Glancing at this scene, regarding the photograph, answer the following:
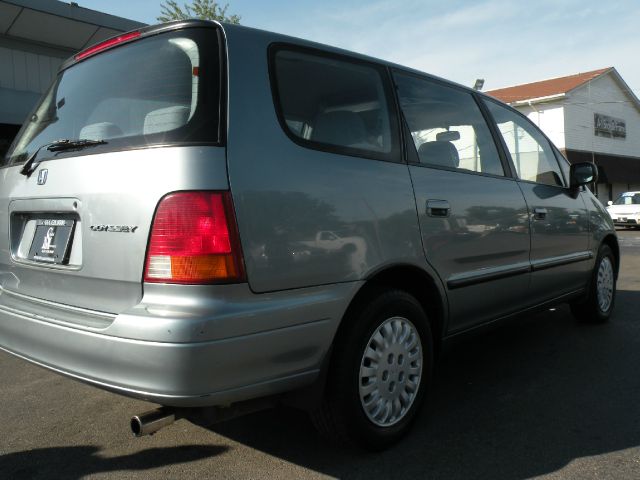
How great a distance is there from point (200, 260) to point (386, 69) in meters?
1.57

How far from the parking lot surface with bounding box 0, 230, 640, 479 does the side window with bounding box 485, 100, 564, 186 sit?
4.40ft

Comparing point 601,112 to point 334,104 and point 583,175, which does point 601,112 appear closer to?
point 583,175

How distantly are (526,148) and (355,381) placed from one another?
260 cm

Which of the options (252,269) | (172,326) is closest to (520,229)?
(252,269)

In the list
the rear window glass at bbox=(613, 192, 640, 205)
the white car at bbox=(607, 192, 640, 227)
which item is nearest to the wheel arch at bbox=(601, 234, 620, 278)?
the white car at bbox=(607, 192, 640, 227)

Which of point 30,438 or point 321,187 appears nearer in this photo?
point 321,187

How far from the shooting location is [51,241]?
94.7 inches

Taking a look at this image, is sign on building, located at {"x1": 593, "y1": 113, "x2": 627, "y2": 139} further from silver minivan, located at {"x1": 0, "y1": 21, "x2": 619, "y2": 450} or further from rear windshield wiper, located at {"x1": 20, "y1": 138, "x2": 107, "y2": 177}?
rear windshield wiper, located at {"x1": 20, "y1": 138, "x2": 107, "y2": 177}

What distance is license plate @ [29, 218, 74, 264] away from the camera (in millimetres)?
2326

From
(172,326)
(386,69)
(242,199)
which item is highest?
(386,69)

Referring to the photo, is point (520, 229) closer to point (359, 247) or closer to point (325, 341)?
point (359, 247)

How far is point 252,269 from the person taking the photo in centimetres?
203

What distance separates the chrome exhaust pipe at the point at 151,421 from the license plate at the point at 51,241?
0.74m

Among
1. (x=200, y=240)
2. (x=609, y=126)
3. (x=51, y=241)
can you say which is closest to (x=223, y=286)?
(x=200, y=240)
